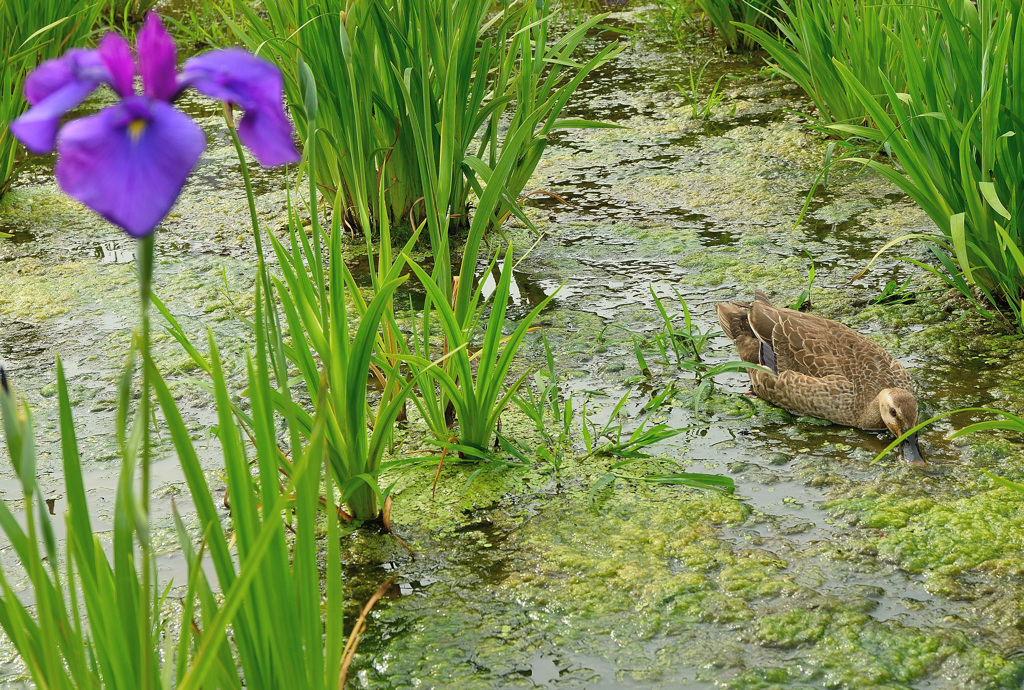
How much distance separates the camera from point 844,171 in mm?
4285

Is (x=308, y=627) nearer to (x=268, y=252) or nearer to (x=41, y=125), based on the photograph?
(x=41, y=125)

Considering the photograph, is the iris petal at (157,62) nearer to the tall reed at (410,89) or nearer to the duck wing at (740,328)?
the tall reed at (410,89)

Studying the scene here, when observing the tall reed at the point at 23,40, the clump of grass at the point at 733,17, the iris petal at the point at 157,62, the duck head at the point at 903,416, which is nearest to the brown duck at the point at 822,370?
the duck head at the point at 903,416

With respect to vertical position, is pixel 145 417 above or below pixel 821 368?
above

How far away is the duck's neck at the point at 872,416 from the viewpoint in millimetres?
2535

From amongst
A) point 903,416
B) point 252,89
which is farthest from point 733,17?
point 252,89

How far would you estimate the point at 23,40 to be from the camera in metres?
4.18

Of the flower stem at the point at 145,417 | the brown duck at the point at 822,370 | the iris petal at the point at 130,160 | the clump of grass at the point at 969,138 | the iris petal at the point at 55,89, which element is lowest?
the brown duck at the point at 822,370

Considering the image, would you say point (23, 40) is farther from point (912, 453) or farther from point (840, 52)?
point (912, 453)

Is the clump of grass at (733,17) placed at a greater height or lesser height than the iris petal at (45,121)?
lesser

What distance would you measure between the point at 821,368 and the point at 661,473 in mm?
682

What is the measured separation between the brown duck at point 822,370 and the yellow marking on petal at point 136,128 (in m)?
2.18

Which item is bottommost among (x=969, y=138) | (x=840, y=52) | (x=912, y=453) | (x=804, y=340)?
(x=912, y=453)

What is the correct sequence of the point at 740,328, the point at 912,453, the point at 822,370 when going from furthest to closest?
the point at 740,328 → the point at 822,370 → the point at 912,453
